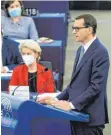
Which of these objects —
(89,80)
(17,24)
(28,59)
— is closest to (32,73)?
(28,59)

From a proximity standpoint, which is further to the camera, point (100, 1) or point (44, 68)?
point (100, 1)

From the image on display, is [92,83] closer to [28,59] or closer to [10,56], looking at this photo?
[28,59]

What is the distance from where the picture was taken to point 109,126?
5.26 meters

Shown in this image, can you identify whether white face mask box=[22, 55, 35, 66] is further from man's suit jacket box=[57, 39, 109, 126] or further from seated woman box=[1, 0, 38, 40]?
seated woman box=[1, 0, 38, 40]

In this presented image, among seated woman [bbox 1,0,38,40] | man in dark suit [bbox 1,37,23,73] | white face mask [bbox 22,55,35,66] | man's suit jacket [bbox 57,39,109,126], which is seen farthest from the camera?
seated woman [bbox 1,0,38,40]

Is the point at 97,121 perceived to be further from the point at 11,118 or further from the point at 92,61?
the point at 11,118

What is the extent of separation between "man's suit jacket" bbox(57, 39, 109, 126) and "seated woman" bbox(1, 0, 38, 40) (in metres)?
3.34

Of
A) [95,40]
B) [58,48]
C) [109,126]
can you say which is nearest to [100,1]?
[58,48]

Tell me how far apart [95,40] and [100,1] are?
12.6 metres

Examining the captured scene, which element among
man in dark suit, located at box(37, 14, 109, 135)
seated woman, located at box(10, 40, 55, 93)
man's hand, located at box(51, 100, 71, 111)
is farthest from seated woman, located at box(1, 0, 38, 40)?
man's hand, located at box(51, 100, 71, 111)

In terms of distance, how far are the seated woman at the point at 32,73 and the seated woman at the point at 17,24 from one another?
2042 millimetres

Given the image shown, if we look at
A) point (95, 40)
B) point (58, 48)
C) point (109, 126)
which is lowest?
point (109, 126)

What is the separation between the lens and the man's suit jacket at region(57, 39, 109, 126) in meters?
3.10

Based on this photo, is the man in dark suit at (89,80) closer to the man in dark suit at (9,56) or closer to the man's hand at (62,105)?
the man's hand at (62,105)
